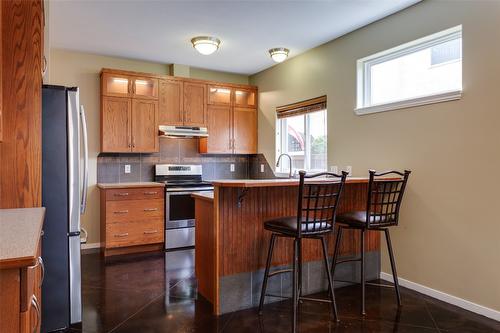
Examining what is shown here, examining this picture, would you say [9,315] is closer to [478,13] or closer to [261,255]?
[261,255]

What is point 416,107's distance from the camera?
3.14 metres

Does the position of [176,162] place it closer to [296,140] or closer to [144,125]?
[144,125]

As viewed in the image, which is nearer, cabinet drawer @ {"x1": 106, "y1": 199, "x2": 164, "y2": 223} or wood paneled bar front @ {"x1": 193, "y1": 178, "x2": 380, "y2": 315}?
wood paneled bar front @ {"x1": 193, "y1": 178, "x2": 380, "y2": 315}

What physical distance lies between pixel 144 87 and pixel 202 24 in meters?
1.57

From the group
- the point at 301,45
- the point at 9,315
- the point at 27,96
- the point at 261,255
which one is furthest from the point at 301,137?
the point at 9,315

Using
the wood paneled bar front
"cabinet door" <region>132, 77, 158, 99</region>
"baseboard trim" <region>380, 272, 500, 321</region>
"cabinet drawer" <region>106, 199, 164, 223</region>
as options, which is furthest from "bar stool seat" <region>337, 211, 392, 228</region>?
"cabinet door" <region>132, 77, 158, 99</region>

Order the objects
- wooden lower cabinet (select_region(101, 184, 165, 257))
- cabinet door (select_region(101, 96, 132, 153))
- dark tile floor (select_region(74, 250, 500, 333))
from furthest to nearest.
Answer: cabinet door (select_region(101, 96, 132, 153)) → wooden lower cabinet (select_region(101, 184, 165, 257)) → dark tile floor (select_region(74, 250, 500, 333))

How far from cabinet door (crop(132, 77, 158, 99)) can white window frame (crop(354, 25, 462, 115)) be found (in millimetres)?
2755

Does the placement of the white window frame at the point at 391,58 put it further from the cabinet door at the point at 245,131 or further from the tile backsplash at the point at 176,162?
the cabinet door at the point at 245,131

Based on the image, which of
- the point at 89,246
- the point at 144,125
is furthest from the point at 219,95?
the point at 89,246

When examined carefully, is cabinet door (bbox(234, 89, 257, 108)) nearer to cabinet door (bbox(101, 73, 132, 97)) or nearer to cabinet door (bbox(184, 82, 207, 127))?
cabinet door (bbox(184, 82, 207, 127))

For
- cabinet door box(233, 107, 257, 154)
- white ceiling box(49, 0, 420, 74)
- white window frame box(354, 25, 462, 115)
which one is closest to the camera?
white window frame box(354, 25, 462, 115)

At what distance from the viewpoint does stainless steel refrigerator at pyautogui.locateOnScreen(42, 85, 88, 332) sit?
229cm

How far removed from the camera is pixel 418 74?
328 centimetres
